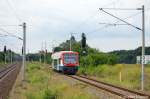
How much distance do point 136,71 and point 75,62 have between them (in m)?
14.0

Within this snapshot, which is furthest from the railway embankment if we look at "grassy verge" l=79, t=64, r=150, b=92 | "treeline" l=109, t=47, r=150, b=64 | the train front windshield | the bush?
A: "treeline" l=109, t=47, r=150, b=64

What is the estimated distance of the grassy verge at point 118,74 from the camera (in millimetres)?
43625

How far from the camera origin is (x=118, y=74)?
5609 cm

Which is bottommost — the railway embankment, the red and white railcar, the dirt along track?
the dirt along track

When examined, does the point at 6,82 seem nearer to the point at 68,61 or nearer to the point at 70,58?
the point at 68,61

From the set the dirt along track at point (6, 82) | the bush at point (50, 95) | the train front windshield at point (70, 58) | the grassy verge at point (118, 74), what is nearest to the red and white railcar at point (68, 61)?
the train front windshield at point (70, 58)

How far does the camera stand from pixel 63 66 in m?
63.3

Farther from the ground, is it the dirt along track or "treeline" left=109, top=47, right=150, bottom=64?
"treeline" left=109, top=47, right=150, bottom=64

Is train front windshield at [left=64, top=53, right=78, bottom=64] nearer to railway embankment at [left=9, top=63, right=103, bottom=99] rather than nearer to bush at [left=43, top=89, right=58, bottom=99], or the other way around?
railway embankment at [left=9, top=63, right=103, bottom=99]

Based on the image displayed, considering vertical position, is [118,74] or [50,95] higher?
[50,95]

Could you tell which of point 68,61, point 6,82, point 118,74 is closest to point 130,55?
point 68,61

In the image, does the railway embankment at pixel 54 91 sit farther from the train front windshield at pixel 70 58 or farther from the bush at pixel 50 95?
the train front windshield at pixel 70 58

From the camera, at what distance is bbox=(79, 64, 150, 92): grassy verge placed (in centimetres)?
4362

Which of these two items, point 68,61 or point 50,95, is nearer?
point 50,95
